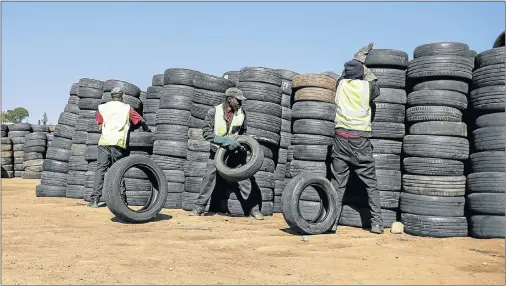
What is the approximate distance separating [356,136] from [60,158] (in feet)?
24.3

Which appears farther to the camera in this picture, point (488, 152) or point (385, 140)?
point (385, 140)

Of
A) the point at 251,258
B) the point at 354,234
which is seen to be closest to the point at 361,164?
the point at 354,234

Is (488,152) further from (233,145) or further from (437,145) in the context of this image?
(233,145)

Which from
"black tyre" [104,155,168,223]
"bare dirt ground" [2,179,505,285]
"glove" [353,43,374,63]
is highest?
"glove" [353,43,374,63]

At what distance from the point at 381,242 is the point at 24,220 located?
5386 millimetres

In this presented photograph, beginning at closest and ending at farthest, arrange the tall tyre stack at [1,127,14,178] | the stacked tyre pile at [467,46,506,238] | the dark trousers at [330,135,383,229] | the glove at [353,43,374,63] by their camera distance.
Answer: the stacked tyre pile at [467,46,506,238], the dark trousers at [330,135,383,229], the glove at [353,43,374,63], the tall tyre stack at [1,127,14,178]

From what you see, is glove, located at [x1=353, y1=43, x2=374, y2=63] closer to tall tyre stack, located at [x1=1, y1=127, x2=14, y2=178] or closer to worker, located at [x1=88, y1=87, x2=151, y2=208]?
worker, located at [x1=88, y1=87, x2=151, y2=208]

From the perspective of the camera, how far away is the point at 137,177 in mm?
9078

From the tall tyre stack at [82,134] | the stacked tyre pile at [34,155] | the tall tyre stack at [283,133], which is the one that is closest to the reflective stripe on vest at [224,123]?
the tall tyre stack at [283,133]

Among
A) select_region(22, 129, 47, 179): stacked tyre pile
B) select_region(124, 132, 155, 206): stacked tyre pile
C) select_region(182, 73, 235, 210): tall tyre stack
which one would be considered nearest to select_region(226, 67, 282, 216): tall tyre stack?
select_region(182, 73, 235, 210): tall tyre stack

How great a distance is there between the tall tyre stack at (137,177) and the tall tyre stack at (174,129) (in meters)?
0.26

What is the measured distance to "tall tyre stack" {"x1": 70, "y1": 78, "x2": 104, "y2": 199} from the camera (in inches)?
409

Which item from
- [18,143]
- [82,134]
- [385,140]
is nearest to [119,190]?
[82,134]

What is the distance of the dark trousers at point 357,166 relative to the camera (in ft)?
22.5
